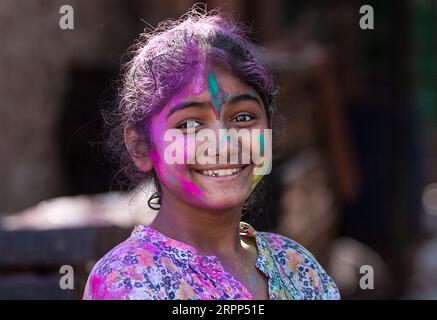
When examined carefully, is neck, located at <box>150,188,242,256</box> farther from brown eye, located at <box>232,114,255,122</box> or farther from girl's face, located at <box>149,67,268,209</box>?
brown eye, located at <box>232,114,255,122</box>

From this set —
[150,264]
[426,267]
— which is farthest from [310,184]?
[150,264]

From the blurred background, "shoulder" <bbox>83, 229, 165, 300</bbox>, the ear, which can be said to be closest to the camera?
"shoulder" <bbox>83, 229, 165, 300</bbox>

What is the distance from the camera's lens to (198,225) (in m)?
2.10

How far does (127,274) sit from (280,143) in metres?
1.27

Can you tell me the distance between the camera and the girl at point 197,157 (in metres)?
2.00

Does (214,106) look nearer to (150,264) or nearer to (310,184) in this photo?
(150,264)

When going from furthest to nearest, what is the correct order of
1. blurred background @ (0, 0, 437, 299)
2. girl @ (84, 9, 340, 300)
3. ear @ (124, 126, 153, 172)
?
1. blurred background @ (0, 0, 437, 299)
2. ear @ (124, 126, 153, 172)
3. girl @ (84, 9, 340, 300)

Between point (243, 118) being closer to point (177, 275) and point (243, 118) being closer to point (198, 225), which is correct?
point (198, 225)

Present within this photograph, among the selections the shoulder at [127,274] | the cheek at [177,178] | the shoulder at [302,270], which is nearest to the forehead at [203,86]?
the cheek at [177,178]

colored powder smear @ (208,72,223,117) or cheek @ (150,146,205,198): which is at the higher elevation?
colored powder smear @ (208,72,223,117)

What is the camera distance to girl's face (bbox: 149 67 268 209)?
80.1 inches

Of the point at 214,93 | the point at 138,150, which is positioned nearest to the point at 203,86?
the point at 214,93

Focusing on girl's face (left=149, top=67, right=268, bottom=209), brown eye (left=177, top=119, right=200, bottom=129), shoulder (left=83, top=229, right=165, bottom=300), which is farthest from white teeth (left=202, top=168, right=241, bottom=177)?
shoulder (left=83, top=229, right=165, bottom=300)

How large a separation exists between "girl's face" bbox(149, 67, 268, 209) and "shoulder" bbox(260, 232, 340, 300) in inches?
10.0
